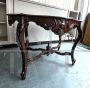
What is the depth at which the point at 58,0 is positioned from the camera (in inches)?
101

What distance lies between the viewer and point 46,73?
1347 millimetres

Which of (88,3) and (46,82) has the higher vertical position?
(88,3)

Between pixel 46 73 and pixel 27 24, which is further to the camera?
pixel 46 73

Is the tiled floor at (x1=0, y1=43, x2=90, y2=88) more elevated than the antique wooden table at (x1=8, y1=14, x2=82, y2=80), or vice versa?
the antique wooden table at (x1=8, y1=14, x2=82, y2=80)

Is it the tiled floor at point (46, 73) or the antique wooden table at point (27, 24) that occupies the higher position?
the antique wooden table at point (27, 24)

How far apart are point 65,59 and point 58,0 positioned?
146cm

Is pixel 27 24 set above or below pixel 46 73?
above

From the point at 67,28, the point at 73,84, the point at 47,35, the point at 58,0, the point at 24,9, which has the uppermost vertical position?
the point at 58,0

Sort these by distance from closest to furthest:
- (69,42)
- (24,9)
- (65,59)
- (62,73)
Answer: (62,73) → (65,59) → (24,9) → (69,42)

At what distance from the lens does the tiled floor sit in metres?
1.14

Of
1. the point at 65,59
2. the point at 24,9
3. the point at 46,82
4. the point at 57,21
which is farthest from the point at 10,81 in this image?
the point at 24,9

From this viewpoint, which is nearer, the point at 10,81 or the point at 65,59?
the point at 10,81

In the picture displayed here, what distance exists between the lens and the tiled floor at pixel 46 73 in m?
1.14

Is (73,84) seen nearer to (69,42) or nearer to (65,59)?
(65,59)
